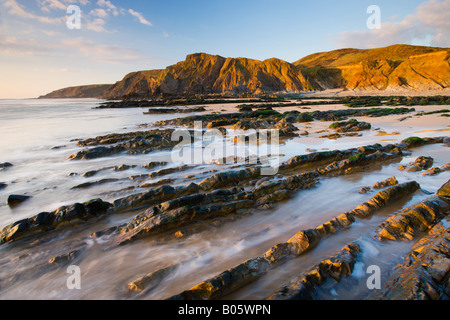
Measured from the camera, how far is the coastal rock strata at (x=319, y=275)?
80.7 inches

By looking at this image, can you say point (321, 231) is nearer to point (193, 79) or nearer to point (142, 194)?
point (142, 194)

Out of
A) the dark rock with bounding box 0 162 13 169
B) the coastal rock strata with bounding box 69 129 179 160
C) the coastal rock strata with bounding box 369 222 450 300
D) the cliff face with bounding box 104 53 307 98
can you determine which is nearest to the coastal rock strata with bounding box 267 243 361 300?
the coastal rock strata with bounding box 369 222 450 300

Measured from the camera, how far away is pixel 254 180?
5.09m

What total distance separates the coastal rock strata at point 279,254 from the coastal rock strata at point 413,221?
1.33ft

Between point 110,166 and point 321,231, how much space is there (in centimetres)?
630

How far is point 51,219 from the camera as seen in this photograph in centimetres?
376

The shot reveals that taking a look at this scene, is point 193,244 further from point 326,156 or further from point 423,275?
point 326,156

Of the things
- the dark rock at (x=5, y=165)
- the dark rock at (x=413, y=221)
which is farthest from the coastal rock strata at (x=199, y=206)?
the dark rock at (x=5, y=165)

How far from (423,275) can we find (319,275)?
0.87m

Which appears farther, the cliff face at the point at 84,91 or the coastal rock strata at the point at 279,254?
the cliff face at the point at 84,91

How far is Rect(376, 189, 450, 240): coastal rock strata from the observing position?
2.90m

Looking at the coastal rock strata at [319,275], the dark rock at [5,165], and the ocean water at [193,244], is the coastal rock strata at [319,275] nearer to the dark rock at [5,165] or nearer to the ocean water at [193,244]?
the ocean water at [193,244]

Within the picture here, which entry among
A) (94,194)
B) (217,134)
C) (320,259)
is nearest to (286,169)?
(320,259)

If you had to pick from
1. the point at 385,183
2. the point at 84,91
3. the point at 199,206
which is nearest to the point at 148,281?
the point at 199,206
